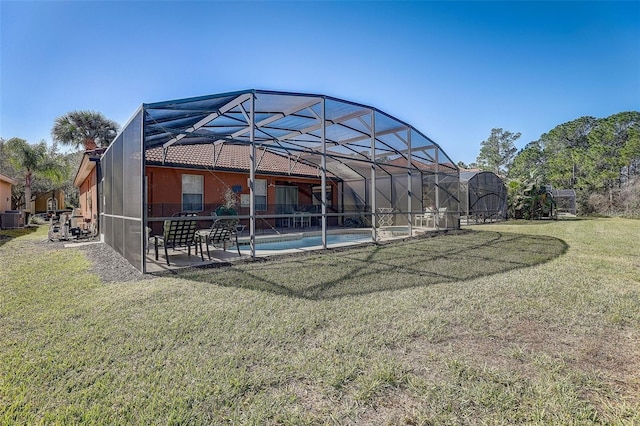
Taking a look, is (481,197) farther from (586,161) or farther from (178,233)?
(586,161)

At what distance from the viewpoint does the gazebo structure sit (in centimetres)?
1838

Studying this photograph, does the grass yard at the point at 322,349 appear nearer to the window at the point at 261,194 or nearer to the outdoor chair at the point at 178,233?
the outdoor chair at the point at 178,233

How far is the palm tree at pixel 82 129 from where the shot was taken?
2036cm

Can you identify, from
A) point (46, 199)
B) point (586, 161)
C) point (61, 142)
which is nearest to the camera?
point (61, 142)

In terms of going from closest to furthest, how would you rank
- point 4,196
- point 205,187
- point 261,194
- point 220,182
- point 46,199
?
point 205,187 → point 220,182 → point 261,194 → point 4,196 → point 46,199

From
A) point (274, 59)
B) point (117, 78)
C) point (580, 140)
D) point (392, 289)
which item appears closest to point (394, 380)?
point (392, 289)

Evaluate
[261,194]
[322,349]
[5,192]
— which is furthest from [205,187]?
[5,192]

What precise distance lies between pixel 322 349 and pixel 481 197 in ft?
66.0

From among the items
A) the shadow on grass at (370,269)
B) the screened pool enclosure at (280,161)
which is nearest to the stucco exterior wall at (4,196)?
the screened pool enclosure at (280,161)

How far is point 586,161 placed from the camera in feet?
109

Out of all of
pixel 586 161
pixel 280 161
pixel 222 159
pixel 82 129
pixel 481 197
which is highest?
pixel 82 129

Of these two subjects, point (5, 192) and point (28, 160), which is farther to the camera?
point (28, 160)

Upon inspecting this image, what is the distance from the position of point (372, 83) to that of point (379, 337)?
11.1 meters

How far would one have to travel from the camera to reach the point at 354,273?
19.1ft
